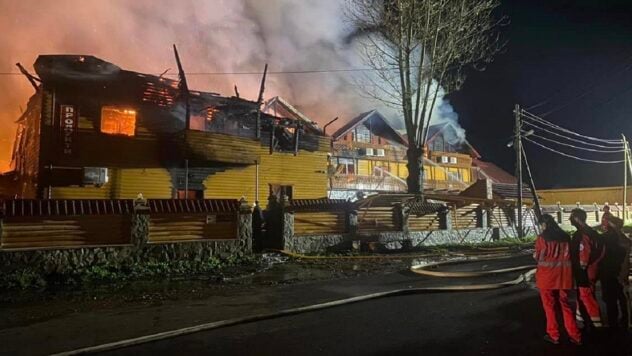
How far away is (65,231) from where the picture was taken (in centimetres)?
1114

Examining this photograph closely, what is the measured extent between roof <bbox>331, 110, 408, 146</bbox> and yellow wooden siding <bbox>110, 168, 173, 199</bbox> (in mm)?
17621

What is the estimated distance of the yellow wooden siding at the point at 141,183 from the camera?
2031cm

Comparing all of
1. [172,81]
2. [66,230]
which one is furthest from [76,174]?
[66,230]

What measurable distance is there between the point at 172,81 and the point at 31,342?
57.1 ft

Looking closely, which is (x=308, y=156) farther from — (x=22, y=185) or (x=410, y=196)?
(x=22, y=185)

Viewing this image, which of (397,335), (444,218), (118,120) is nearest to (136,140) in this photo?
(118,120)

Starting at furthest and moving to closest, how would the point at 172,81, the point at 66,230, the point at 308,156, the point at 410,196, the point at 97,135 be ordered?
1. the point at 308,156
2. the point at 172,81
3. the point at 97,135
4. the point at 410,196
5. the point at 66,230

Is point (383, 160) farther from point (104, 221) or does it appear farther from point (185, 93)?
point (104, 221)

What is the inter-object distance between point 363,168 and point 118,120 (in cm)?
2124

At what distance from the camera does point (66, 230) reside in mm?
11164

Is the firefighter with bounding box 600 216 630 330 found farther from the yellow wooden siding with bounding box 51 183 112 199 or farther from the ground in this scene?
the yellow wooden siding with bounding box 51 183 112 199

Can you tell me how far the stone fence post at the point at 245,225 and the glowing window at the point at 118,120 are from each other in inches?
378

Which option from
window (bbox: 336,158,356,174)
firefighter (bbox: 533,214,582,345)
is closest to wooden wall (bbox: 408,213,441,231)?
firefighter (bbox: 533,214,582,345)

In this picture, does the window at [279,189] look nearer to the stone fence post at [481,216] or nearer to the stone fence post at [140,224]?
the stone fence post at [481,216]
